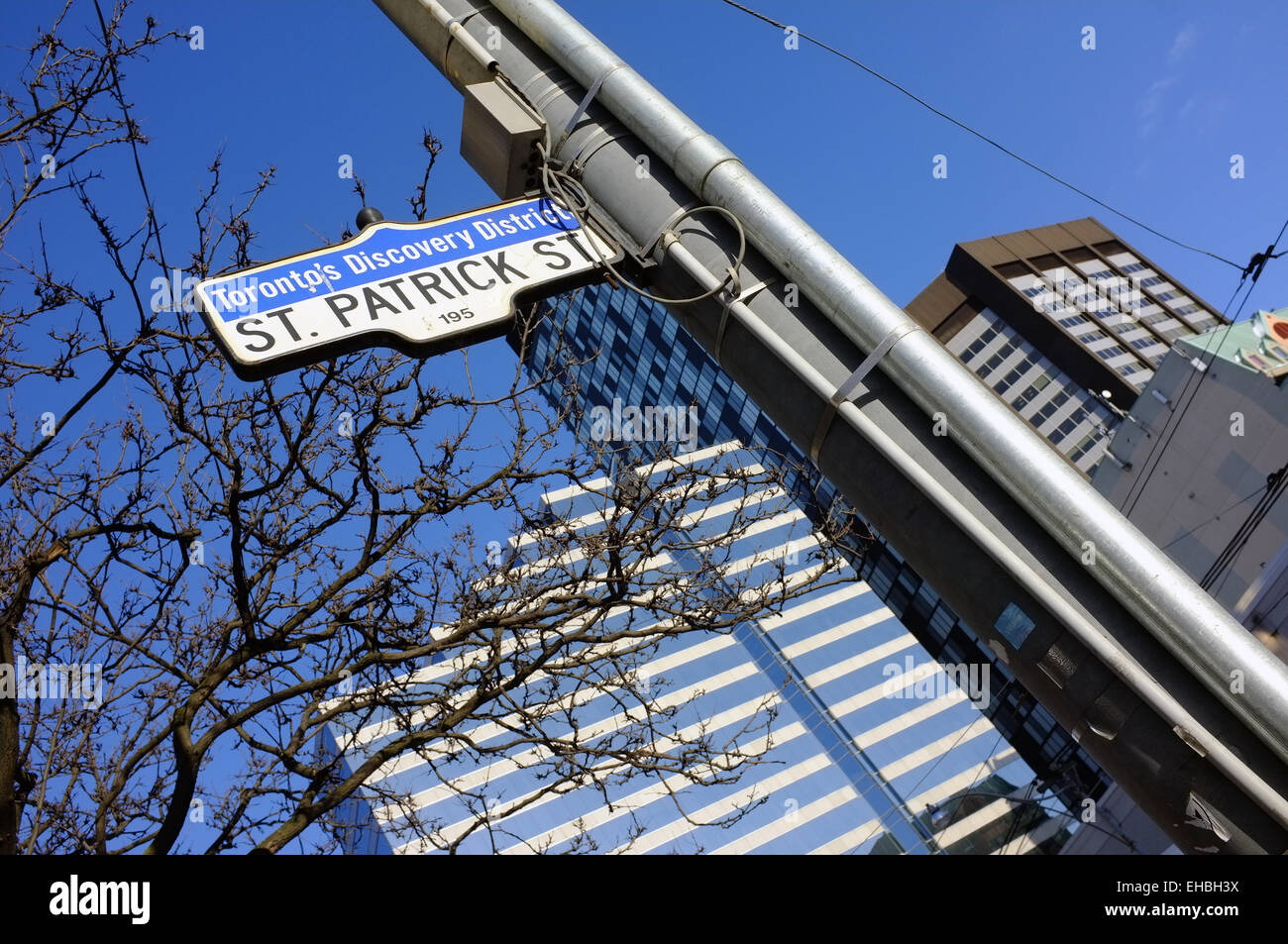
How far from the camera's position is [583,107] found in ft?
13.6

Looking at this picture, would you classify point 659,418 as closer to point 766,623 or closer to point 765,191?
point 765,191

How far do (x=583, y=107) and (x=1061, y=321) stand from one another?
309 ft

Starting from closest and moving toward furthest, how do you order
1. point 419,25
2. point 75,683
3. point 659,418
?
point 419,25
point 659,418
point 75,683

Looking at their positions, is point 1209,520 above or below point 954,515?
above

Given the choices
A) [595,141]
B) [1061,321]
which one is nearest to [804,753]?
[1061,321]

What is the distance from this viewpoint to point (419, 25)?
4926 mm

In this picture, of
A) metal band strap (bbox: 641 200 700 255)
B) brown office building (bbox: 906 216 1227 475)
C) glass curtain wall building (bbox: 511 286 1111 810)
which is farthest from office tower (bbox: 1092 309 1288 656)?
brown office building (bbox: 906 216 1227 475)

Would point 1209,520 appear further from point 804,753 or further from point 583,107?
point 804,753

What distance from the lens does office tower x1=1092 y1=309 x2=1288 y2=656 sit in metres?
29.0

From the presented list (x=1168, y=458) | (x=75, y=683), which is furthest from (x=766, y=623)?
(x=75, y=683)

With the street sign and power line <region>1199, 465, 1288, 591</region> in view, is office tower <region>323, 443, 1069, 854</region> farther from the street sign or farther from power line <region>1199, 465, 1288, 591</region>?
the street sign

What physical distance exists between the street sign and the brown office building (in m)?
84.0

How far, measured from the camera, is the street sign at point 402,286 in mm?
3299
